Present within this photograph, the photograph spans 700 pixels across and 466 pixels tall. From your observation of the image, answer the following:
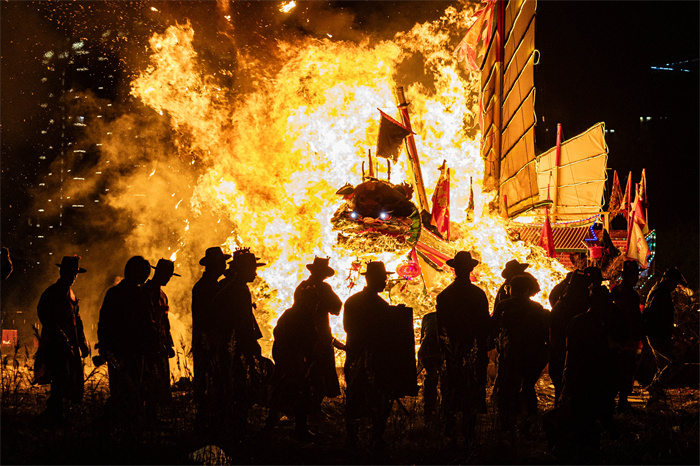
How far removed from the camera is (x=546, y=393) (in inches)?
302

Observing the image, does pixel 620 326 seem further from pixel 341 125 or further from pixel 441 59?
pixel 441 59

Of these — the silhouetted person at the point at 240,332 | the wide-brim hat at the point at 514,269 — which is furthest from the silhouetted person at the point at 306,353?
the wide-brim hat at the point at 514,269

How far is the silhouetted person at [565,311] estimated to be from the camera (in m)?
5.09

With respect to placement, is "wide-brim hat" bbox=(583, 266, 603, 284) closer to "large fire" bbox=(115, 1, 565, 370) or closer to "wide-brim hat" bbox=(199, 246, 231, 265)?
"wide-brim hat" bbox=(199, 246, 231, 265)

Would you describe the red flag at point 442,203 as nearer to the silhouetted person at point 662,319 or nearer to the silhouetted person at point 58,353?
the silhouetted person at point 662,319

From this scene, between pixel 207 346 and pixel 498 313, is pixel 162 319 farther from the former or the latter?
pixel 498 313

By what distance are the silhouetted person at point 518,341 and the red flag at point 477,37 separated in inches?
304

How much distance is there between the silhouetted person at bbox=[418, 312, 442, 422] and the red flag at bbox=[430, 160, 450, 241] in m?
4.17

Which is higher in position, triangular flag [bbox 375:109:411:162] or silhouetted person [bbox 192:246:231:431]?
triangular flag [bbox 375:109:411:162]

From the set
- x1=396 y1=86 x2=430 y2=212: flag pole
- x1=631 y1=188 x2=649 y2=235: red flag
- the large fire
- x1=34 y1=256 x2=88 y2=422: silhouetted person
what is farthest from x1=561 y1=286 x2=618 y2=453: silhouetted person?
x1=631 y1=188 x2=649 y2=235: red flag

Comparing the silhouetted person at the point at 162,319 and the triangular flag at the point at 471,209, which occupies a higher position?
the triangular flag at the point at 471,209

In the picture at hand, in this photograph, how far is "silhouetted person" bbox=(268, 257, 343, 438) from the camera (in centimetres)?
507

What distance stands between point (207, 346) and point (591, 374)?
309cm

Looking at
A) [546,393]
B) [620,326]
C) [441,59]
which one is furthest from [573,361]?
[441,59]
